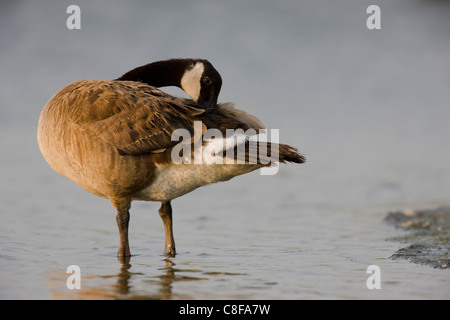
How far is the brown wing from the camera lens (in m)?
6.25

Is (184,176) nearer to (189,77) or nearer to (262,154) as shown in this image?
(262,154)

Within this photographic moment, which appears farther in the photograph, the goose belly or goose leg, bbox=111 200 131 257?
goose leg, bbox=111 200 131 257

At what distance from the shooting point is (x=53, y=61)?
46.8 ft

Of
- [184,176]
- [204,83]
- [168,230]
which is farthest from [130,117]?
[168,230]

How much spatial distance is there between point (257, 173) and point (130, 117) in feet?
16.1

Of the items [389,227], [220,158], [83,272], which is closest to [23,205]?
[83,272]

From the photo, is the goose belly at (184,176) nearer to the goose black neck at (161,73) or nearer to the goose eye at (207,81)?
the goose eye at (207,81)

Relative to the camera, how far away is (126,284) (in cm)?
562

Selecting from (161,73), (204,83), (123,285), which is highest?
(161,73)

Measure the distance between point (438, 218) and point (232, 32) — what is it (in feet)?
28.1

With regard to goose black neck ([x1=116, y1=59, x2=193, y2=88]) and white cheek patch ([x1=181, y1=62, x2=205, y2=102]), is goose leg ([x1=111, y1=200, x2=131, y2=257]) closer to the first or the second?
white cheek patch ([x1=181, y1=62, x2=205, y2=102])

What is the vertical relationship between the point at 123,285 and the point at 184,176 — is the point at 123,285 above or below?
below

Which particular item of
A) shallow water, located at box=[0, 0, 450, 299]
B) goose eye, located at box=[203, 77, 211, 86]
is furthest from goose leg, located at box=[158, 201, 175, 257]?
goose eye, located at box=[203, 77, 211, 86]

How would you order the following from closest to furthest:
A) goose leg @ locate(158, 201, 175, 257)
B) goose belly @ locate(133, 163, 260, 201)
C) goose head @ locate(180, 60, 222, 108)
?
goose belly @ locate(133, 163, 260, 201) → goose leg @ locate(158, 201, 175, 257) → goose head @ locate(180, 60, 222, 108)
